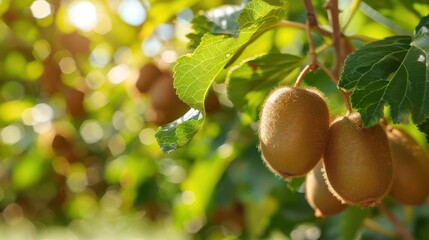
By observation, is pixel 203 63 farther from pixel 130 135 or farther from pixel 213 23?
pixel 130 135

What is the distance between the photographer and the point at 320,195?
1433mm

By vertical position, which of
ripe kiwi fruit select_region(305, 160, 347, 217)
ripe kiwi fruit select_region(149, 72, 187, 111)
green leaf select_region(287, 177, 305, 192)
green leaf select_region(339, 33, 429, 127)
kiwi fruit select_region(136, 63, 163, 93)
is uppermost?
green leaf select_region(339, 33, 429, 127)

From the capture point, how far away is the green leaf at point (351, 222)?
7.21ft

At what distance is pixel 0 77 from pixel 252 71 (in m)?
2.52

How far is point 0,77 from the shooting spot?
12.5 ft

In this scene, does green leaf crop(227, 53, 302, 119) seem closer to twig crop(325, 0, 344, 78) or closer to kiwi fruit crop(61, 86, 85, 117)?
twig crop(325, 0, 344, 78)

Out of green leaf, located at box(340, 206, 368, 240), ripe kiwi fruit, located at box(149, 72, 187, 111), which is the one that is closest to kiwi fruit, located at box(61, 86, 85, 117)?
ripe kiwi fruit, located at box(149, 72, 187, 111)

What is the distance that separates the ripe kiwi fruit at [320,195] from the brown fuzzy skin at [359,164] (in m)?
0.16

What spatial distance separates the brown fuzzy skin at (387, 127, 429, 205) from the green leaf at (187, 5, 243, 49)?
1.35ft

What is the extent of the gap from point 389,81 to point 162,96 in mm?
1158

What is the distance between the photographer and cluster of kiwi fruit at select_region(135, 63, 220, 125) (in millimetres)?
2301

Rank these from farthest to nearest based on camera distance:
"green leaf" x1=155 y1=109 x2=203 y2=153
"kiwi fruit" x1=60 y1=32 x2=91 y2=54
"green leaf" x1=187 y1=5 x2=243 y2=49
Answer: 1. "kiwi fruit" x1=60 y1=32 x2=91 y2=54
2. "green leaf" x1=187 y1=5 x2=243 y2=49
3. "green leaf" x1=155 y1=109 x2=203 y2=153

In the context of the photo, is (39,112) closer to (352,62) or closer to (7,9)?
(7,9)

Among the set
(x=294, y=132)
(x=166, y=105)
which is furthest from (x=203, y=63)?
(x=166, y=105)
